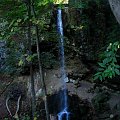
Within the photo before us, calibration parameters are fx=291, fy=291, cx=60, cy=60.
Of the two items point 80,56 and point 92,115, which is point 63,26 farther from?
point 92,115

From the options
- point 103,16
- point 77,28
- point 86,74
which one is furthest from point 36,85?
point 103,16

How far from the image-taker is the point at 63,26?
11.0m

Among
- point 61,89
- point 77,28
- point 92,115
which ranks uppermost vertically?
point 77,28

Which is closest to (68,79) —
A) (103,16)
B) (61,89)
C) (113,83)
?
(61,89)

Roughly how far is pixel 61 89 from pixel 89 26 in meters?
2.53

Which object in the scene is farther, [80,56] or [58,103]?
[80,56]

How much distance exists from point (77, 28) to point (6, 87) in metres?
3.32

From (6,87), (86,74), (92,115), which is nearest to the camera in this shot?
(92,115)

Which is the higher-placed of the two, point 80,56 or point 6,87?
point 80,56

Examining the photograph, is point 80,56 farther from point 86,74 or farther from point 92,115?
point 92,115

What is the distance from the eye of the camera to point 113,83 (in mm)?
10125

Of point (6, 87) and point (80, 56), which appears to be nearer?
point (6, 87)

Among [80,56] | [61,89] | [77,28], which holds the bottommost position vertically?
[61,89]

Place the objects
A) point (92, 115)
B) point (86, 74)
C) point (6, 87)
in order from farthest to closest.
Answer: point (86, 74), point (6, 87), point (92, 115)
